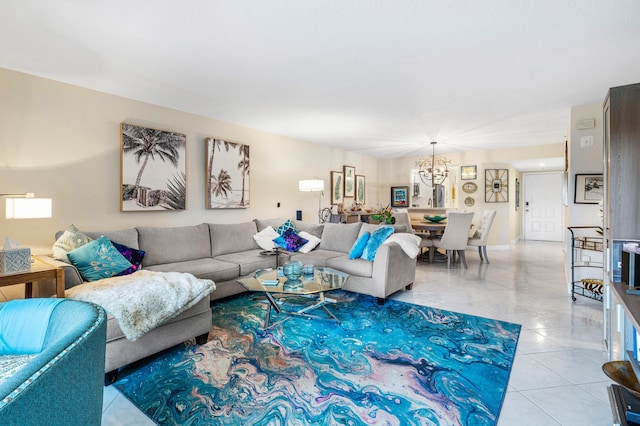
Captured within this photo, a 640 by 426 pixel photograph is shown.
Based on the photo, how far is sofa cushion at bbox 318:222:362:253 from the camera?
4.61 m

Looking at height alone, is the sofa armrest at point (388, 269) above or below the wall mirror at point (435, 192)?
below

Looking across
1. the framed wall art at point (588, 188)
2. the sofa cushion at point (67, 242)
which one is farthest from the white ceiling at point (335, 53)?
the sofa cushion at point (67, 242)

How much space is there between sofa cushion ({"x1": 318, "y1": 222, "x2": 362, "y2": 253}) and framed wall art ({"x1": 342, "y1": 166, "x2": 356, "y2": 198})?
266 cm

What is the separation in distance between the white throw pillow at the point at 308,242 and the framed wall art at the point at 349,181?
9.14 ft

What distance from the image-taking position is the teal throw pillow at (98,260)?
2.76 meters

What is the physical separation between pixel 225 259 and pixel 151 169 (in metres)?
1.40

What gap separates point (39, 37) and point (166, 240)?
2.12 metres

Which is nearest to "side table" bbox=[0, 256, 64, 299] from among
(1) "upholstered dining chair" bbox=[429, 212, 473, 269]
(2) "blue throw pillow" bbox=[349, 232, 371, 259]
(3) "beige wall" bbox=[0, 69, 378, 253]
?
(3) "beige wall" bbox=[0, 69, 378, 253]

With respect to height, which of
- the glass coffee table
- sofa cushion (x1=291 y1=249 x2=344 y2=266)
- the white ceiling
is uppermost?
the white ceiling

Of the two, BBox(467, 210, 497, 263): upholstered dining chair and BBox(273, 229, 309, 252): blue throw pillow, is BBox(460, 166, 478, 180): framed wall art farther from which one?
BBox(273, 229, 309, 252): blue throw pillow

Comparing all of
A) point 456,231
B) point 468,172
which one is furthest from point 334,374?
point 468,172

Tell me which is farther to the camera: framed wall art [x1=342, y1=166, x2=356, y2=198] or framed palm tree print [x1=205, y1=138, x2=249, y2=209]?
framed wall art [x1=342, y1=166, x2=356, y2=198]

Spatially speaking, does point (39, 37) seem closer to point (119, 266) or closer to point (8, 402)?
point (119, 266)

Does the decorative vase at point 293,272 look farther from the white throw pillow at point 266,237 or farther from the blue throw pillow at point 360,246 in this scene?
the white throw pillow at point 266,237
